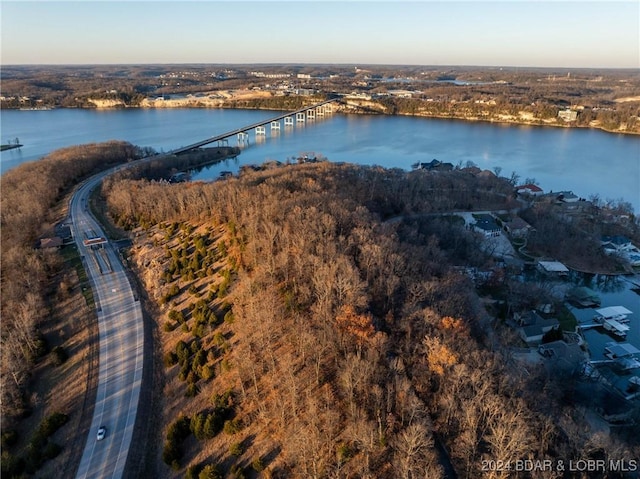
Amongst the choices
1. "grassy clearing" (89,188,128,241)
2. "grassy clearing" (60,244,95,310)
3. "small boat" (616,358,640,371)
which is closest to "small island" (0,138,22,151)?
"grassy clearing" (89,188,128,241)

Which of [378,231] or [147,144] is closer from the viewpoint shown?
[378,231]

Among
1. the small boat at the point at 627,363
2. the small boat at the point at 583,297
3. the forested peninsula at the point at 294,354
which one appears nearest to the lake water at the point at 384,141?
the small boat at the point at 583,297

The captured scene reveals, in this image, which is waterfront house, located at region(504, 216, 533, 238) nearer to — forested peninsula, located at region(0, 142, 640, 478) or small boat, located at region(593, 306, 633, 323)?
forested peninsula, located at region(0, 142, 640, 478)

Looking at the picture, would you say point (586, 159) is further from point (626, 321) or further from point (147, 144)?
point (147, 144)

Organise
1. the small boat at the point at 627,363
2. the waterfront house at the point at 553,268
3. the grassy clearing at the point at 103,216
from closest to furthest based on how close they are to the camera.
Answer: the small boat at the point at 627,363, the waterfront house at the point at 553,268, the grassy clearing at the point at 103,216

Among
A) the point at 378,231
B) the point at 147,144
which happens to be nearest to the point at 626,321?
the point at 378,231

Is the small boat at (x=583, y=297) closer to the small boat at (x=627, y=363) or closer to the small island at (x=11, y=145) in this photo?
the small boat at (x=627, y=363)
